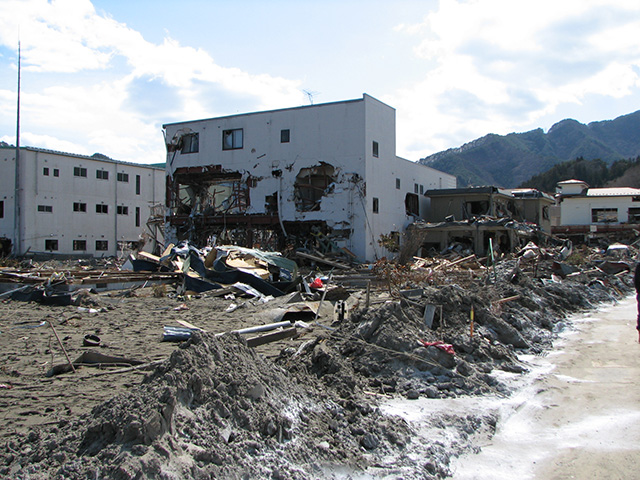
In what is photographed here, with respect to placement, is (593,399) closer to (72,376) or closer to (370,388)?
(370,388)

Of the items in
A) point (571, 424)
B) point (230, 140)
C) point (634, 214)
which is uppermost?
point (230, 140)

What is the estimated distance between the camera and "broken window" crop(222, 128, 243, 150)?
30.7m

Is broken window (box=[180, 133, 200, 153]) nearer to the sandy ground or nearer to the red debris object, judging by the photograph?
the sandy ground

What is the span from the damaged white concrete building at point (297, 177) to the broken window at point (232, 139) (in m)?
0.06

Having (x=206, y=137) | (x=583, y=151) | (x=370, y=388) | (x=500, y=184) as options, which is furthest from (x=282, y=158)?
(x=583, y=151)

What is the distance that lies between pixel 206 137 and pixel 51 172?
1500 cm

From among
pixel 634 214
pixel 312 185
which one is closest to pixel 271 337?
pixel 312 185

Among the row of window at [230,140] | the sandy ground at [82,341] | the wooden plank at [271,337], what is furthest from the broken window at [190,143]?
→ the wooden plank at [271,337]

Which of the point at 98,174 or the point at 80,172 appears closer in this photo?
the point at 80,172

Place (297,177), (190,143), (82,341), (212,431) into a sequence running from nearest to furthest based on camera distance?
(212,431) < (82,341) < (297,177) < (190,143)

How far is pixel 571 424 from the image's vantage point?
224 inches

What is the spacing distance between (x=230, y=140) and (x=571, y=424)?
27.8 m

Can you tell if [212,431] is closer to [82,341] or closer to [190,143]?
[82,341]

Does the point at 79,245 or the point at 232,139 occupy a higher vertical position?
the point at 232,139
